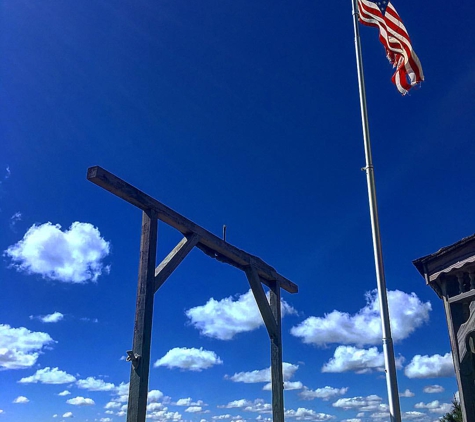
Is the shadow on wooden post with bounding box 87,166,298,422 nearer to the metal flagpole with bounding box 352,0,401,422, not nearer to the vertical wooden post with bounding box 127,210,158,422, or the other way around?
the vertical wooden post with bounding box 127,210,158,422

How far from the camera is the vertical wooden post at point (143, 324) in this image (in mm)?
4809

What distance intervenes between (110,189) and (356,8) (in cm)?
443

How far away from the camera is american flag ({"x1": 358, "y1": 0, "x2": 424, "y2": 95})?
258 inches

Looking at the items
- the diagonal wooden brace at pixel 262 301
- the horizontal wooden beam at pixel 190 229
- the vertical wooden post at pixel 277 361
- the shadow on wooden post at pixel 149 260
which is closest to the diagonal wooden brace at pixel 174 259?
the shadow on wooden post at pixel 149 260

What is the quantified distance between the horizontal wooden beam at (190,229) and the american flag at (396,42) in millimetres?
3131

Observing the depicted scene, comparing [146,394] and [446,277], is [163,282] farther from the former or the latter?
[446,277]

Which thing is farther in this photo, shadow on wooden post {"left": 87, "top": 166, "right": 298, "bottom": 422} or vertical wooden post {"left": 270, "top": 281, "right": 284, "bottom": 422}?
vertical wooden post {"left": 270, "top": 281, "right": 284, "bottom": 422}

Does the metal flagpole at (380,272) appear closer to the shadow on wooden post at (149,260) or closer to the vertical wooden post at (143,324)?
the shadow on wooden post at (149,260)

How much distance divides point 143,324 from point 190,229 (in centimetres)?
145

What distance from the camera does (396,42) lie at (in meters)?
6.67

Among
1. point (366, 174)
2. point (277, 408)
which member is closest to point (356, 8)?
point (366, 174)

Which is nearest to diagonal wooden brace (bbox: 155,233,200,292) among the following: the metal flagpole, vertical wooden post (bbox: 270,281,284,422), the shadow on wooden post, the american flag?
the shadow on wooden post

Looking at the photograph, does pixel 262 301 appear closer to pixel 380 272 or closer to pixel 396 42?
pixel 380 272

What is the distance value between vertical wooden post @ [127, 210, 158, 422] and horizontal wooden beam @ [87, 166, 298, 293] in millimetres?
190
